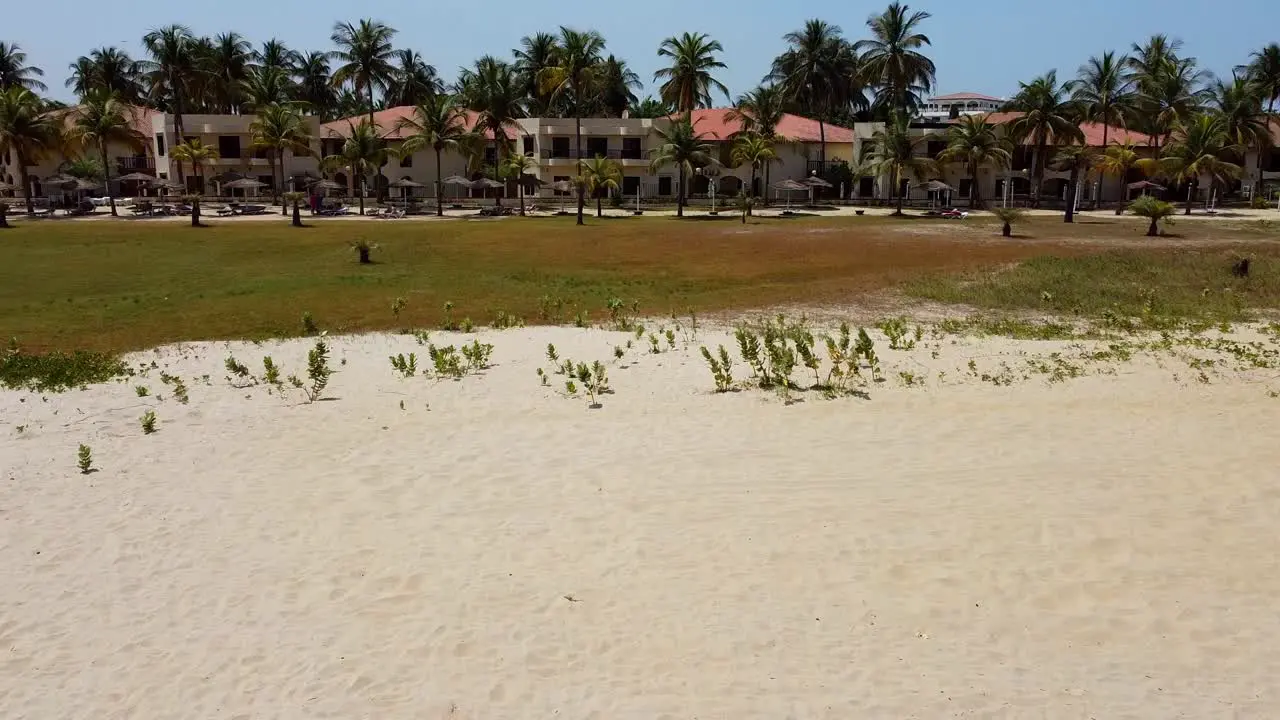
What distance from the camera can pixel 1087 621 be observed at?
7.43 meters

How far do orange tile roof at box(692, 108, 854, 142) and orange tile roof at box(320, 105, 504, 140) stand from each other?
16.0m

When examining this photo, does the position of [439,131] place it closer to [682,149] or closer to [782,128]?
[682,149]

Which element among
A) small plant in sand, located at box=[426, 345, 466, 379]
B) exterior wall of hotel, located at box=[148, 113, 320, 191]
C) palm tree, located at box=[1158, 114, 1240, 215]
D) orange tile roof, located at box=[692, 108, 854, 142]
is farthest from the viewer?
orange tile roof, located at box=[692, 108, 854, 142]

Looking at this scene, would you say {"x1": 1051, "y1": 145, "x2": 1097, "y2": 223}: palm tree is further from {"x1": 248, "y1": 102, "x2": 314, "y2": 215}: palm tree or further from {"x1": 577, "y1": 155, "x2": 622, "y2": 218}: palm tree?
{"x1": 248, "y1": 102, "x2": 314, "y2": 215}: palm tree

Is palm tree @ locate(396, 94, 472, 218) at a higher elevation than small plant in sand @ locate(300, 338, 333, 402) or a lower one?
higher

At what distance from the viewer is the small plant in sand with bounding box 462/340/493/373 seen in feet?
50.5

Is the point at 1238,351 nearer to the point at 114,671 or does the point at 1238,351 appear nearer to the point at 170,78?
the point at 114,671

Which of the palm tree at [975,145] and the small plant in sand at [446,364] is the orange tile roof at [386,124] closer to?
the palm tree at [975,145]

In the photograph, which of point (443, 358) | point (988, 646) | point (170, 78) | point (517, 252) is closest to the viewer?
point (988, 646)

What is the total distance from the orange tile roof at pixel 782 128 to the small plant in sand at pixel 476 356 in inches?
2279

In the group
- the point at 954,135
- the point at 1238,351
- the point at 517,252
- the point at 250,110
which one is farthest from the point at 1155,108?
the point at 250,110

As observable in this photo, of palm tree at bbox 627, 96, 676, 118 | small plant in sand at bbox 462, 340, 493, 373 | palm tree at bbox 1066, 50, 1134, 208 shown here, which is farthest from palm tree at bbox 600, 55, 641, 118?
small plant in sand at bbox 462, 340, 493, 373

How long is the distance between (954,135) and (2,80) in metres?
70.5

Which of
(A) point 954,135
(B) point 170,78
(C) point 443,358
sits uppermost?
(B) point 170,78
